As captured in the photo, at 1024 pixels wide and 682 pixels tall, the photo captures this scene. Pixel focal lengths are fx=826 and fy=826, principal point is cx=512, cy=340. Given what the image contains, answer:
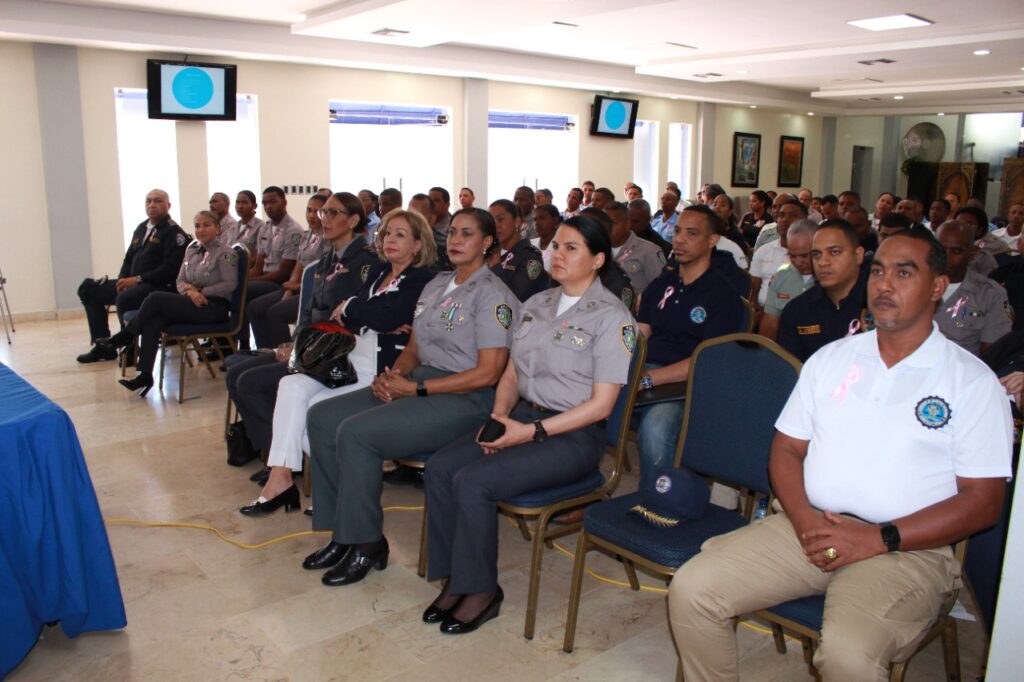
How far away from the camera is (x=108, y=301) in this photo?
6.33m

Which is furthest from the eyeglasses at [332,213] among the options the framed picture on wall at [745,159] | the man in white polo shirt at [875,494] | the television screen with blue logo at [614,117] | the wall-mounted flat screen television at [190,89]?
the framed picture on wall at [745,159]

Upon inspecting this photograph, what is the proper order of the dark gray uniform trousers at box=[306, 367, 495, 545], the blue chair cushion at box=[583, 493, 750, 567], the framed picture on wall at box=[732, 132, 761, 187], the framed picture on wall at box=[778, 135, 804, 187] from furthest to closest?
the framed picture on wall at box=[778, 135, 804, 187]
the framed picture on wall at box=[732, 132, 761, 187]
the dark gray uniform trousers at box=[306, 367, 495, 545]
the blue chair cushion at box=[583, 493, 750, 567]

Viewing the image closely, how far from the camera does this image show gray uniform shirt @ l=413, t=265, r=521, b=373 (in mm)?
2963

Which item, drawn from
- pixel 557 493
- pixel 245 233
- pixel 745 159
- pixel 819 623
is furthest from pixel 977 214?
pixel 745 159

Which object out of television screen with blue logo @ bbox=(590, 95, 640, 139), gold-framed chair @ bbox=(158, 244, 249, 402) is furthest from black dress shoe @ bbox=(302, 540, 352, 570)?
television screen with blue logo @ bbox=(590, 95, 640, 139)

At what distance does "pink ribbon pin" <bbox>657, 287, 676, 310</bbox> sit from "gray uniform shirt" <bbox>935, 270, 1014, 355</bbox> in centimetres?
109

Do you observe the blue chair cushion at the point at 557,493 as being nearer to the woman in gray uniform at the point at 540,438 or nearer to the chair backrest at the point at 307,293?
the woman in gray uniform at the point at 540,438

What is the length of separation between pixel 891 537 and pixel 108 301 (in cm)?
603

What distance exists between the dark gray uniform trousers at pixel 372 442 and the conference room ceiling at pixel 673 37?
471cm

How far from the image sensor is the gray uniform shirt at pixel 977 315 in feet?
11.1

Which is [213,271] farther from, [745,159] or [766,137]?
[766,137]

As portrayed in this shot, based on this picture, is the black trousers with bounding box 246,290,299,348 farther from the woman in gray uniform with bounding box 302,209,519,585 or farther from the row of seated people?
the woman in gray uniform with bounding box 302,209,519,585

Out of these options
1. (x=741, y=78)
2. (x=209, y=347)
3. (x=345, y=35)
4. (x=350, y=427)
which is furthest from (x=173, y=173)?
(x=741, y=78)

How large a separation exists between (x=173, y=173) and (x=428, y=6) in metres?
3.84
